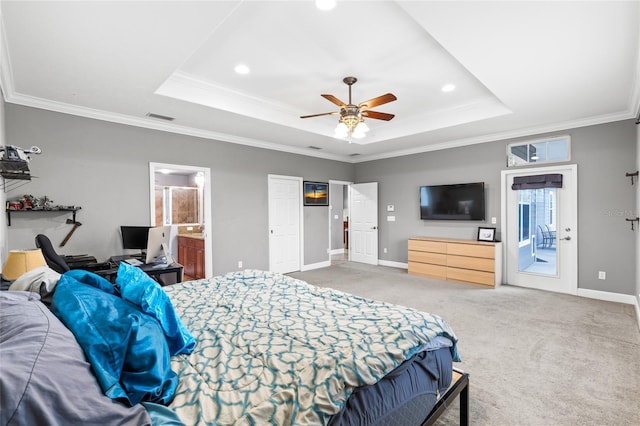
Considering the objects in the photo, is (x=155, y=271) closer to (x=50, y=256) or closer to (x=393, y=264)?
(x=50, y=256)

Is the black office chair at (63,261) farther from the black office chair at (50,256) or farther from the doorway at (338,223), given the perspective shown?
the doorway at (338,223)

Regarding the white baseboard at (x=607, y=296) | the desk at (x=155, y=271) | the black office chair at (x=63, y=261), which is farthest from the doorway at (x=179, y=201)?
the white baseboard at (x=607, y=296)

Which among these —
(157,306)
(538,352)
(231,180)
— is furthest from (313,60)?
(538,352)

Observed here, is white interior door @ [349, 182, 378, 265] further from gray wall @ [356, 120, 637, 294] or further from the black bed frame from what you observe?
the black bed frame

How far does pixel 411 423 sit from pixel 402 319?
497mm

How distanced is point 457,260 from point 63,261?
5.44 m

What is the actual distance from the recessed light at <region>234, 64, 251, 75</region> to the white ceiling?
6cm

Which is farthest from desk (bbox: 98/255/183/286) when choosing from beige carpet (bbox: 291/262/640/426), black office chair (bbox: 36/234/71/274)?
beige carpet (bbox: 291/262/640/426)

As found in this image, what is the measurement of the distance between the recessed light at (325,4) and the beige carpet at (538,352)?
2.93 m

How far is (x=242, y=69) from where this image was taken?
3.41 meters

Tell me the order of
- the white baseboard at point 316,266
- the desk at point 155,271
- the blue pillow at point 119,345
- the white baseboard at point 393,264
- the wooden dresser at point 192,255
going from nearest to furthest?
the blue pillow at point 119,345, the desk at point 155,271, the wooden dresser at point 192,255, the white baseboard at point 316,266, the white baseboard at point 393,264

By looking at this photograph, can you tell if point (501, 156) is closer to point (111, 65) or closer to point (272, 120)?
point (272, 120)

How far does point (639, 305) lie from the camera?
3656 mm

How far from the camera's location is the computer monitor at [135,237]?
4.09 metres
